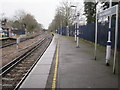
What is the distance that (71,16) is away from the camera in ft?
166

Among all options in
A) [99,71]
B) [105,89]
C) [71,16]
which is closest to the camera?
[105,89]

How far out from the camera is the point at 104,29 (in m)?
16.2

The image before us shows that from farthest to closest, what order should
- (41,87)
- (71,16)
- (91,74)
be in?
(71,16)
(91,74)
(41,87)

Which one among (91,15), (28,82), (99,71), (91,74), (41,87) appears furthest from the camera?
(91,15)

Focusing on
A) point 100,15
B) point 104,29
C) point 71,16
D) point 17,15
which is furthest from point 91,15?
point 17,15

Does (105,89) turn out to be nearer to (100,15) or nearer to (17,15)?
(100,15)

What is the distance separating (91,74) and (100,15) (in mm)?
3862

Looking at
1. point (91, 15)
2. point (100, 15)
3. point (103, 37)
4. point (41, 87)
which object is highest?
point (91, 15)

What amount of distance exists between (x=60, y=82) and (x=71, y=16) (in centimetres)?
4548

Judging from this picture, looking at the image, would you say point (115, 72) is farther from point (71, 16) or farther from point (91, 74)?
point (71, 16)

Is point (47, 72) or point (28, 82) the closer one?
point (28, 82)

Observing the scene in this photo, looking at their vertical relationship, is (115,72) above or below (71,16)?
below

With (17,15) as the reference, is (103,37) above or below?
below

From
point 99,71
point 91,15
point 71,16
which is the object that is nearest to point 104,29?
point 99,71
